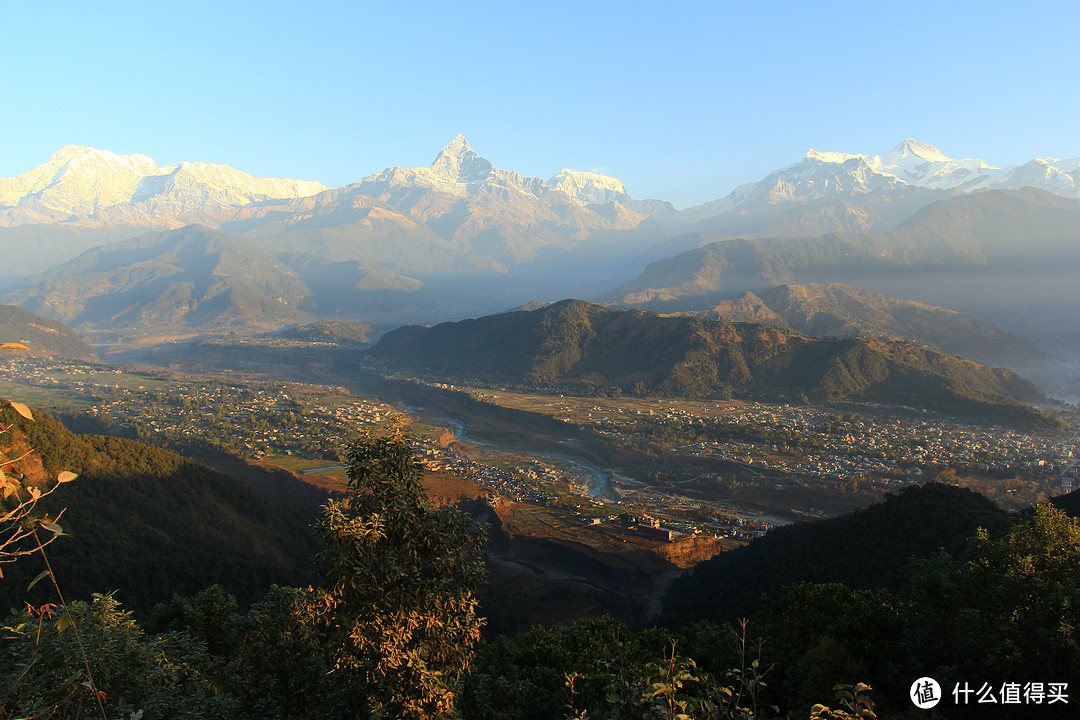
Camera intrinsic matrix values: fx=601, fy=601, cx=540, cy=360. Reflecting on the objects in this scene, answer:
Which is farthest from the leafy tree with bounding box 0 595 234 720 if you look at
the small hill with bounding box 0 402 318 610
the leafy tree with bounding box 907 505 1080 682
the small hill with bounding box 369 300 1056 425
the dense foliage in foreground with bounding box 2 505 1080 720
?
the small hill with bounding box 369 300 1056 425


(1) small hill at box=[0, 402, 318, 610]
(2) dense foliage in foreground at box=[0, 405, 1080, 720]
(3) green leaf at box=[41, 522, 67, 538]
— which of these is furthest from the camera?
(1) small hill at box=[0, 402, 318, 610]

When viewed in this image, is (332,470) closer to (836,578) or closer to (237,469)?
(237,469)

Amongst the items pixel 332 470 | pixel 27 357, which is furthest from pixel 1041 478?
pixel 27 357

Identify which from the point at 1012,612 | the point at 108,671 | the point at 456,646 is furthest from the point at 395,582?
the point at 1012,612

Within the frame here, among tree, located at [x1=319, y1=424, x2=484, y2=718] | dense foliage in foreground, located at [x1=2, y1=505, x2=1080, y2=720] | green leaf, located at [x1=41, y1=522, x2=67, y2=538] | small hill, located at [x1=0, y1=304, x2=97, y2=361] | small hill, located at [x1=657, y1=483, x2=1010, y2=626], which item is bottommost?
small hill, located at [x1=657, y1=483, x2=1010, y2=626]

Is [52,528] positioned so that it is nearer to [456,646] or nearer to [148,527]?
[456,646]

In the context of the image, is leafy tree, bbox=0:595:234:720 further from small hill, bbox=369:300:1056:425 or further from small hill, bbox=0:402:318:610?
small hill, bbox=369:300:1056:425
